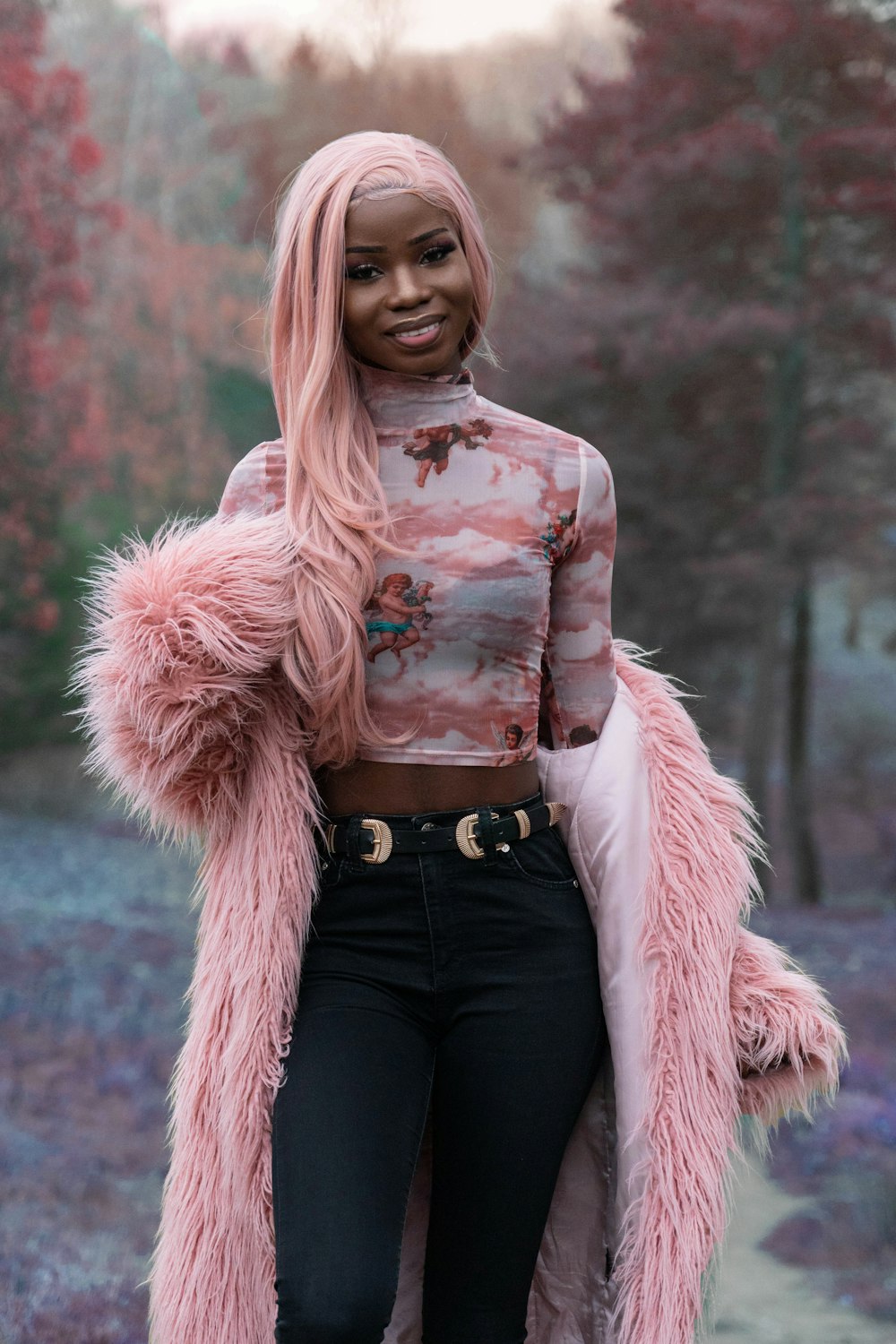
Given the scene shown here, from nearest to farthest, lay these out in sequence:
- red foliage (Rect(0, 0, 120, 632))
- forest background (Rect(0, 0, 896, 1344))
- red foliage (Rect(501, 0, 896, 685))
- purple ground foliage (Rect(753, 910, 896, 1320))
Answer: purple ground foliage (Rect(753, 910, 896, 1320)) < red foliage (Rect(501, 0, 896, 685)) < forest background (Rect(0, 0, 896, 1344)) < red foliage (Rect(0, 0, 120, 632))

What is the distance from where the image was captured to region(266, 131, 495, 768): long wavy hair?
2.07 meters

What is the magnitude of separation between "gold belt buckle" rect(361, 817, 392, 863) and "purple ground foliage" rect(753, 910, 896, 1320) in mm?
2983

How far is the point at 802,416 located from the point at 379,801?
6.23m

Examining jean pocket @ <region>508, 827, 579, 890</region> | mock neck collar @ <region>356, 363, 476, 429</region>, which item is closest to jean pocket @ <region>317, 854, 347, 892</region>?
jean pocket @ <region>508, 827, 579, 890</region>

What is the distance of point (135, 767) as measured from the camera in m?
2.15

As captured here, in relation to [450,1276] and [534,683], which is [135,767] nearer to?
[534,683]

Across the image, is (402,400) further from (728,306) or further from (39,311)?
(39,311)

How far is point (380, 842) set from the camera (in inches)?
80.2

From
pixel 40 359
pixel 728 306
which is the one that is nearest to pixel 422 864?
pixel 728 306

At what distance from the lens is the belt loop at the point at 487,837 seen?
206cm

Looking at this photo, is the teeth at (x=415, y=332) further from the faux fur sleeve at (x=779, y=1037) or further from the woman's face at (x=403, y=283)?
the faux fur sleeve at (x=779, y=1037)

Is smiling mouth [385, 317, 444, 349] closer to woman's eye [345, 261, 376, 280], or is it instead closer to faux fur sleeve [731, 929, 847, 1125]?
woman's eye [345, 261, 376, 280]

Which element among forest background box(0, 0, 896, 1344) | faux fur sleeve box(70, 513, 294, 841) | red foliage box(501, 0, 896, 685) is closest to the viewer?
faux fur sleeve box(70, 513, 294, 841)

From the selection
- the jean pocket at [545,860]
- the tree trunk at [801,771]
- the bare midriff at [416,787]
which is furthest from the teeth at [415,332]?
the tree trunk at [801,771]
